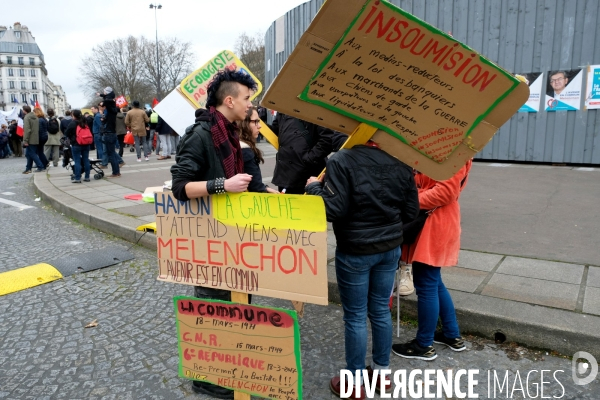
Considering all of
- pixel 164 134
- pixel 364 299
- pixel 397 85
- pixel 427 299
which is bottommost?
pixel 427 299

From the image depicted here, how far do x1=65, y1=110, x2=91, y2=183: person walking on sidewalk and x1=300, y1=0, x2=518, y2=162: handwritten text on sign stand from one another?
9.08 metres

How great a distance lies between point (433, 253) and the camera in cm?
304

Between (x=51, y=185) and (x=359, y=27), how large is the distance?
10.1 m

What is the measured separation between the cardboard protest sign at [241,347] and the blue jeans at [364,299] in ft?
1.14

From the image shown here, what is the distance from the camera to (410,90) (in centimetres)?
218

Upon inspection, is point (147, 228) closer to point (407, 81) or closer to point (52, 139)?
point (407, 81)

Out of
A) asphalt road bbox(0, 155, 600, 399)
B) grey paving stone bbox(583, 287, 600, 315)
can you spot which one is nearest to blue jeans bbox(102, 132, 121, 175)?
asphalt road bbox(0, 155, 600, 399)

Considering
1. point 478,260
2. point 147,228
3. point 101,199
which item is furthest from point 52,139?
Result: point 478,260

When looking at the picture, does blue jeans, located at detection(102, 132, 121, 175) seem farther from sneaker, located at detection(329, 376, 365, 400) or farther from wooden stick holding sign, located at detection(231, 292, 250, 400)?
sneaker, located at detection(329, 376, 365, 400)

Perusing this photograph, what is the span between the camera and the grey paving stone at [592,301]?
132 inches

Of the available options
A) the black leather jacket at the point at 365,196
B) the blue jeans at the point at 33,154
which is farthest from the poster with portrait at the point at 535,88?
the blue jeans at the point at 33,154

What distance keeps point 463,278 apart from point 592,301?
96cm

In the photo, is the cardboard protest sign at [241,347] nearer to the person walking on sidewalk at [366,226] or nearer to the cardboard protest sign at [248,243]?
the cardboard protest sign at [248,243]

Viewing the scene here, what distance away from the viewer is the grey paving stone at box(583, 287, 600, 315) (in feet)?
11.0
